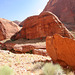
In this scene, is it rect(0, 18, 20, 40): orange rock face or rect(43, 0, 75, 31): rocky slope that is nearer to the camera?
rect(0, 18, 20, 40): orange rock face

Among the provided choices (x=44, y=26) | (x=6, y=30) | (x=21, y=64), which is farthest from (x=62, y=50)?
(x=6, y=30)

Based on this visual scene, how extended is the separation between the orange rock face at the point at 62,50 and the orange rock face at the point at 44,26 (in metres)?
10.2

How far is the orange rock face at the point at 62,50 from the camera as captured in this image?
316 cm

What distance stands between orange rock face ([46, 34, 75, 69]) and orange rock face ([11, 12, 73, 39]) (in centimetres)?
1015

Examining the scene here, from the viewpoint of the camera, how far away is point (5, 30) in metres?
24.0

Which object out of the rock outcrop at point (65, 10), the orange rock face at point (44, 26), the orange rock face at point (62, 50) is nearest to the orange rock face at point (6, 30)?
the orange rock face at point (44, 26)

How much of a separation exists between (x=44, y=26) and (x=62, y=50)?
13.0 m

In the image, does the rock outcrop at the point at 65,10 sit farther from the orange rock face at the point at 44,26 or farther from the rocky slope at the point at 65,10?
the orange rock face at the point at 44,26

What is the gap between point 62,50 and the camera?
3.56 metres

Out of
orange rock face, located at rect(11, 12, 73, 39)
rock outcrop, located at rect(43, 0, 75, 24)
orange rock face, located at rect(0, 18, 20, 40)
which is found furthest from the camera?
rock outcrop, located at rect(43, 0, 75, 24)

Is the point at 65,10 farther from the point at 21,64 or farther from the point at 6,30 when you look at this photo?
the point at 21,64

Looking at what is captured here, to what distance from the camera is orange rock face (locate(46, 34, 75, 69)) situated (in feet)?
10.4

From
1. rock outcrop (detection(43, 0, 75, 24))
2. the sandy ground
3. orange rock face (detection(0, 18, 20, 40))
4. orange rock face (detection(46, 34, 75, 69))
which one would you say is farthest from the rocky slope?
the sandy ground

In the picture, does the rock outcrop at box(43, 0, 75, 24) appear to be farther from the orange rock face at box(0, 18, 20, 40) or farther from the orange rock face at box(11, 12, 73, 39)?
the orange rock face at box(0, 18, 20, 40)
